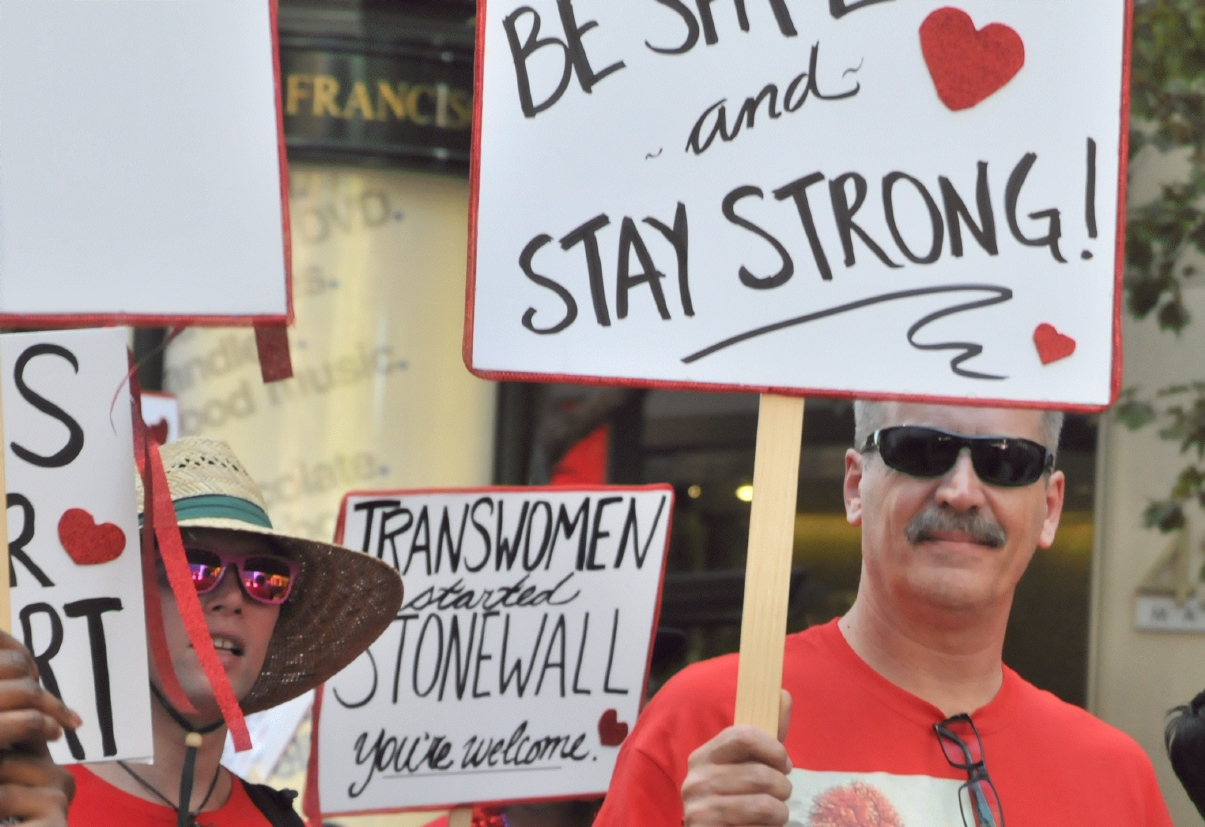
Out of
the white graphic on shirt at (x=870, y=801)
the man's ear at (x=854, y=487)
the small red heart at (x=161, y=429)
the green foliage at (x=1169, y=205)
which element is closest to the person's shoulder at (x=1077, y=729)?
the white graphic on shirt at (x=870, y=801)

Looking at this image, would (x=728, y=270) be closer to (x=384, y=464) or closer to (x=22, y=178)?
(x=22, y=178)

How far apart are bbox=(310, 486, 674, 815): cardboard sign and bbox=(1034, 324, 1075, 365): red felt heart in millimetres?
1350

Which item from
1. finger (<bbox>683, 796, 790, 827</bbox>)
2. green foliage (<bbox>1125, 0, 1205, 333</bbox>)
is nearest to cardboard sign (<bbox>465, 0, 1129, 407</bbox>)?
finger (<bbox>683, 796, 790, 827</bbox>)

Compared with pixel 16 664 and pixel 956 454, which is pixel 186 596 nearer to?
pixel 16 664

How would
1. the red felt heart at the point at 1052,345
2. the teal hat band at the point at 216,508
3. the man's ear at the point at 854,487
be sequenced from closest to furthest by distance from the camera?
the red felt heart at the point at 1052,345, the man's ear at the point at 854,487, the teal hat band at the point at 216,508

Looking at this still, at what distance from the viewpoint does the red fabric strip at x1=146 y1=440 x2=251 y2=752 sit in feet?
6.95

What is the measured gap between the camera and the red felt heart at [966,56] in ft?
6.72

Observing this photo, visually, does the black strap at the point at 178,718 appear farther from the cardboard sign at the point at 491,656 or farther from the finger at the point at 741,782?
the finger at the point at 741,782

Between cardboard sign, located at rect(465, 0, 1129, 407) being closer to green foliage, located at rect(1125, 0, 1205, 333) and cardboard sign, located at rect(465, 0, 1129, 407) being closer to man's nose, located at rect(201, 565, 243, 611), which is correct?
man's nose, located at rect(201, 565, 243, 611)

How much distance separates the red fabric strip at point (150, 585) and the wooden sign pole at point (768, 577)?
0.79 m

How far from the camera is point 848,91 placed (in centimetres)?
207

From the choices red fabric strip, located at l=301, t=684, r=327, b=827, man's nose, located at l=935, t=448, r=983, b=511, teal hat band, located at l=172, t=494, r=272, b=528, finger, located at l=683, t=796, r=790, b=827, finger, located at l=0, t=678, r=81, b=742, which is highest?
man's nose, located at l=935, t=448, r=983, b=511

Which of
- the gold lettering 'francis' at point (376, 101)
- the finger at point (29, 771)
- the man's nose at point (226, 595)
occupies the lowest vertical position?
the finger at point (29, 771)

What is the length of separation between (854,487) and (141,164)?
119cm
